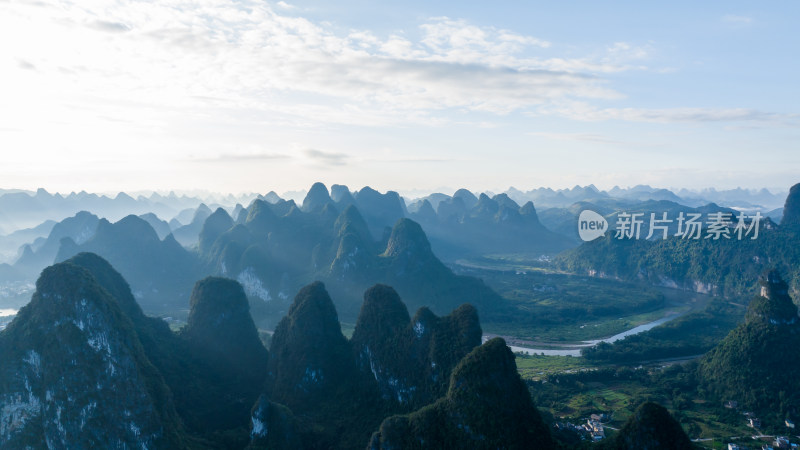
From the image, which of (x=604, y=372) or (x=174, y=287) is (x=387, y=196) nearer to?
(x=174, y=287)

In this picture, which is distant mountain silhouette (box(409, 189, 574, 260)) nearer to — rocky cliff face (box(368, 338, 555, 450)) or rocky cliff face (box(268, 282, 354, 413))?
rocky cliff face (box(268, 282, 354, 413))

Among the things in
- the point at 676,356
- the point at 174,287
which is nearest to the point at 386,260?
the point at 174,287

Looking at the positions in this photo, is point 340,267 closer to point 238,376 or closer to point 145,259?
point 145,259

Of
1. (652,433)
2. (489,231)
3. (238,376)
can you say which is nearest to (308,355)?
(238,376)

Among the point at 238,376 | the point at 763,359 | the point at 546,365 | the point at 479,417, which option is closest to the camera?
the point at 479,417

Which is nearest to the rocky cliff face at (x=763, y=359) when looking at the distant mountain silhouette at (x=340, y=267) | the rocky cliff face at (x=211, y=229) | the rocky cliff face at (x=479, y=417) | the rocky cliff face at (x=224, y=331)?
the rocky cliff face at (x=479, y=417)

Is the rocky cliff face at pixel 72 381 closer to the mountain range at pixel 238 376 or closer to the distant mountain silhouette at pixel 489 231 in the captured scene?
the mountain range at pixel 238 376
